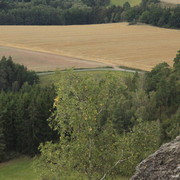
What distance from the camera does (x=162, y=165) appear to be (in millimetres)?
11266

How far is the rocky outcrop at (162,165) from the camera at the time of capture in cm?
1082

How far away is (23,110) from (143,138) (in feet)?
115

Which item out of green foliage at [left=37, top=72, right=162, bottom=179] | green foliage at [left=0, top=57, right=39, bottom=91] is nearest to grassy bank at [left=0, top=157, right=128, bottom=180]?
green foliage at [left=37, top=72, right=162, bottom=179]

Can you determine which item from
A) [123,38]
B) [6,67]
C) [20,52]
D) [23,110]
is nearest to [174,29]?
[123,38]

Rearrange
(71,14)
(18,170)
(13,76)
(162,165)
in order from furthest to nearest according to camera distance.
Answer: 1. (71,14)
2. (13,76)
3. (18,170)
4. (162,165)

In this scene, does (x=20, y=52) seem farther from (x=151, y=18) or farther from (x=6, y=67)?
(x=151, y=18)

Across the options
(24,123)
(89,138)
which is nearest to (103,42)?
(24,123)

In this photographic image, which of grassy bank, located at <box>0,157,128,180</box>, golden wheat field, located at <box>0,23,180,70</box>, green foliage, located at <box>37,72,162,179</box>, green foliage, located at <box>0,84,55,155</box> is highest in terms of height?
green foliage, located at <box>37,72,162,179</box>

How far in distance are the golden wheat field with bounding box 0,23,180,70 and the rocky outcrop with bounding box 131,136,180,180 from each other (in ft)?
242

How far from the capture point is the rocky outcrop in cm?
1082

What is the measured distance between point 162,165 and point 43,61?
84.4 meters

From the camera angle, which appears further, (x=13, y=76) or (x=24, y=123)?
(x=13, y=76)

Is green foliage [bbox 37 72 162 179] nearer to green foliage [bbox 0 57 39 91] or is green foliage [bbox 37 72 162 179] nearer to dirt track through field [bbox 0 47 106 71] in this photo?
green foliage [bbox 0 57 39 91]

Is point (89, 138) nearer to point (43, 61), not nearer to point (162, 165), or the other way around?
point (162, 165)
